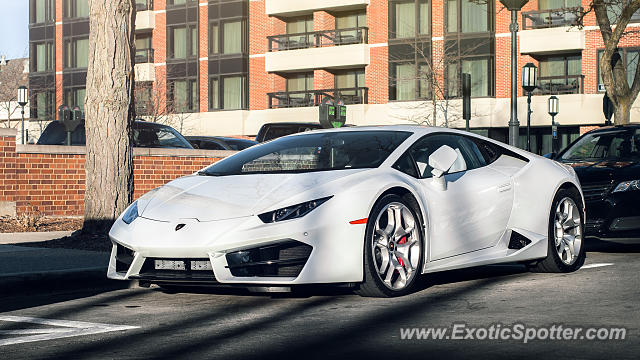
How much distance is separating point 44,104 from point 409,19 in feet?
80.6

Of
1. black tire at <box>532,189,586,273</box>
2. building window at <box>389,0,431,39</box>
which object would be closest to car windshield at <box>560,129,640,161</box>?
black tire at <box>532,189,586,273</box>

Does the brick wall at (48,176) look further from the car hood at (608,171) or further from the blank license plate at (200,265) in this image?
the blank license plate at (200,265)

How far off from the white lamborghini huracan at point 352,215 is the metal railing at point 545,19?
35218 millimetres

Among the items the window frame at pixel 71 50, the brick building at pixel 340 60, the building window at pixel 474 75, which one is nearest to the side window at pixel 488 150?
the brick building at pixel 340 60

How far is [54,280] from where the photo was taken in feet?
27.5

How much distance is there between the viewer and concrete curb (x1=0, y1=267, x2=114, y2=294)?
8.07m

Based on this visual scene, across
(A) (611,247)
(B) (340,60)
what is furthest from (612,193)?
(B) (340,60)

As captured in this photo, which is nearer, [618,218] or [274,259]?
[274,259]

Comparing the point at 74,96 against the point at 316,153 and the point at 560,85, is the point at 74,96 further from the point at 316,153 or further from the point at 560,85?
the point at 316,153

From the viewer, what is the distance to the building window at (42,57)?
195 ft

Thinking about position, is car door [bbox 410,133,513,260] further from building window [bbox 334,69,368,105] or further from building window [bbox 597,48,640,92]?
building window [bbox 334,69,368,105]

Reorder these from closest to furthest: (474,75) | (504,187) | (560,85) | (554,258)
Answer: (504,187) < (554,258) < (560,85) < (474,75)

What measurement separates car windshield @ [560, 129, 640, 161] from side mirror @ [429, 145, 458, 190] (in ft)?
13.3

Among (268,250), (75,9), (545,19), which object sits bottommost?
(268,250)
